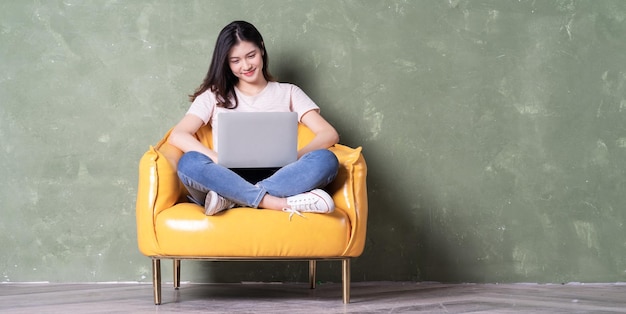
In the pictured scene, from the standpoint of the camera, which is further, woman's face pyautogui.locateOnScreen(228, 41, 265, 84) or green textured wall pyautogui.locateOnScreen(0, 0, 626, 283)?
green textured wall pyautogui.locateOnScreen(0, 0, 626, 283)

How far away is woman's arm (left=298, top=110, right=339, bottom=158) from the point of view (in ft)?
10.6

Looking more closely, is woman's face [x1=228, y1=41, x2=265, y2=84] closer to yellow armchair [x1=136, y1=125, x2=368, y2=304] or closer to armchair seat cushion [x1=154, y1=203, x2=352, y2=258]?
yellow armchair [x1=136, y1=125, x2=368, y2=304]

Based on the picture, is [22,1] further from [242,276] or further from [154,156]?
[242,276]

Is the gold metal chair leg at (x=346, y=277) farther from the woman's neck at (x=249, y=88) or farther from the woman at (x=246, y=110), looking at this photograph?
the woman's neck at (x=249, y=88)

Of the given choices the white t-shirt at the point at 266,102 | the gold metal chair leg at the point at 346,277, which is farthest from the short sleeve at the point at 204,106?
the gold metal chair leg at the point at 346,277

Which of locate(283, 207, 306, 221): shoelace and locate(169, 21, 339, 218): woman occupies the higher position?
locate(169, 21, 339, 218): woman

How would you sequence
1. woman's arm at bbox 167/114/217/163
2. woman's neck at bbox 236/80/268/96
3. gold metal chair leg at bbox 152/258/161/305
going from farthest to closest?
1. woman's neck at bbox 236/80/268/96
2. woman's arm at bbox 167/114/217/163
3. gold metal chair leg at bbox 152/258/161/305

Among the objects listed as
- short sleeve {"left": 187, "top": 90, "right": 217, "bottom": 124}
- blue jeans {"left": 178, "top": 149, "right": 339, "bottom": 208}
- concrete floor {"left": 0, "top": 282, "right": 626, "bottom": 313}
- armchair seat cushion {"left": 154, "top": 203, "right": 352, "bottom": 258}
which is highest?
short sleeve {"left": 187, "top": 90, "right": 217, "bottom": 124}

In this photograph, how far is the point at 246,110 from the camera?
3412 millimetres

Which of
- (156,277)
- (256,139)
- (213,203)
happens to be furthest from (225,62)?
(156,277)

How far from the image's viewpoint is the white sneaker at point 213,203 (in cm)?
275

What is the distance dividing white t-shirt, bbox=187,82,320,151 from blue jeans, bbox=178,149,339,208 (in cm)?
47

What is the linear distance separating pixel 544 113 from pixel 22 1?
2.40m

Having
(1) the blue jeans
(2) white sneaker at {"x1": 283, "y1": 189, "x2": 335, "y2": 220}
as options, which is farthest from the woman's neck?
(2) white sneaker at {"x1": 283, "y1": 189, "x2": 335, "y2": 220}
